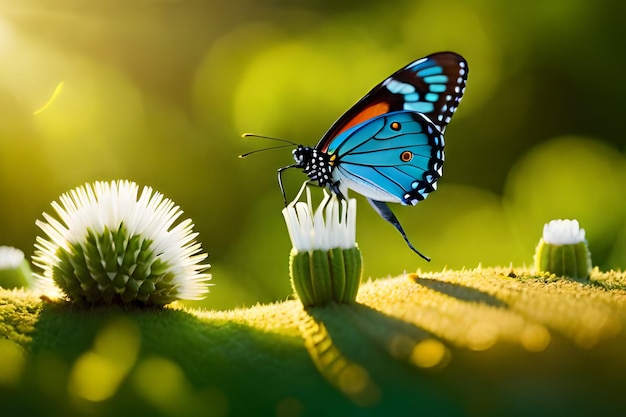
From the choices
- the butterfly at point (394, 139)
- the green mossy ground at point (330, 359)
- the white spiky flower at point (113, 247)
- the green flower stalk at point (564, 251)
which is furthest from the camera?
the butterfly at point (394, 139)

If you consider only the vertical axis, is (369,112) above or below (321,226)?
above

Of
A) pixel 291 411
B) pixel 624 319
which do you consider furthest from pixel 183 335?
pixel 624 319

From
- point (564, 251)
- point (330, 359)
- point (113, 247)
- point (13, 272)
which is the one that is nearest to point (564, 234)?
point (564, 251)

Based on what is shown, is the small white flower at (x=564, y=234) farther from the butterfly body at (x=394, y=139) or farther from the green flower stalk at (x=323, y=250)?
the green flower stalk at (x=323, y=250)

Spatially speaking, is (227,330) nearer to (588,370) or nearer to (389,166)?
(588,370)

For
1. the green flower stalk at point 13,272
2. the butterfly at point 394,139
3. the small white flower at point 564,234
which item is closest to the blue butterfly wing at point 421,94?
the butterfly at point 394,139

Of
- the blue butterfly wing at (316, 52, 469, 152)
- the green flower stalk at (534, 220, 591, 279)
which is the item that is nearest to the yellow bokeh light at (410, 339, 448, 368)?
the green flower stalk at (534, 220, 591, 279)

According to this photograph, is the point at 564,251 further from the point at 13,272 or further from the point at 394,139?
the point at 13,272
